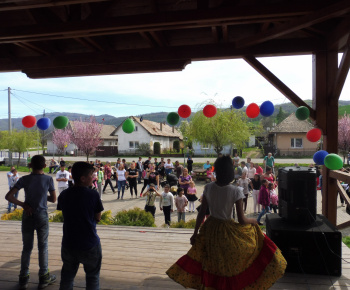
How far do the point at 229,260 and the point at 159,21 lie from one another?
2546 millimetres

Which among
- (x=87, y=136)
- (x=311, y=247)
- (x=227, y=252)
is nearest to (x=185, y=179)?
(x=311, y=247)

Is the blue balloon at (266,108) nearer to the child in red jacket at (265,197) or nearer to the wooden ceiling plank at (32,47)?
the wooden ceiling plank at (32,47)

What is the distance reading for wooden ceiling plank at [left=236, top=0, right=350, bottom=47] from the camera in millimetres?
2807

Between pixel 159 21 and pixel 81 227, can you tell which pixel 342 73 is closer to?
pixel 159 21

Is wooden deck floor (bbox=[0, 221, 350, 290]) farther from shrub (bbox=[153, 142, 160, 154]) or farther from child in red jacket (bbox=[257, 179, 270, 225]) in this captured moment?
shrub (bbox=[153, 142, 160, 154])

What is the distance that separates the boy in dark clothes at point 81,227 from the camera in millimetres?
2564

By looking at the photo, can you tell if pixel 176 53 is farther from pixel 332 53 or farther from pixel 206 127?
pixel 206 127

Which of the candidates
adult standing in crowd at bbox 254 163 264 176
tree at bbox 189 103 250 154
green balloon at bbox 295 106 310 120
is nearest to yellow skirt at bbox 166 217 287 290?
green balloon at bbox 295 106 310 120

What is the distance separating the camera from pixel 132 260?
420cm

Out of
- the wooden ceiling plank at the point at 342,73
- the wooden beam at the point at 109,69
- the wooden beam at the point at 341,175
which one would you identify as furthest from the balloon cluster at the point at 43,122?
the wooden beam at the point at 341,175

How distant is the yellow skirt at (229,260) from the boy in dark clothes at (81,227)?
777 mm

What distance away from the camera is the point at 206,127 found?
52.9 ft

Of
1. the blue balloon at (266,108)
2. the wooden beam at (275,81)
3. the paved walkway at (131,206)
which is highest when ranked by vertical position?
the wooden beam at (275,81)

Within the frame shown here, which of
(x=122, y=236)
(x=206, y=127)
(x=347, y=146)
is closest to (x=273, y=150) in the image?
(x=347, y=146)
